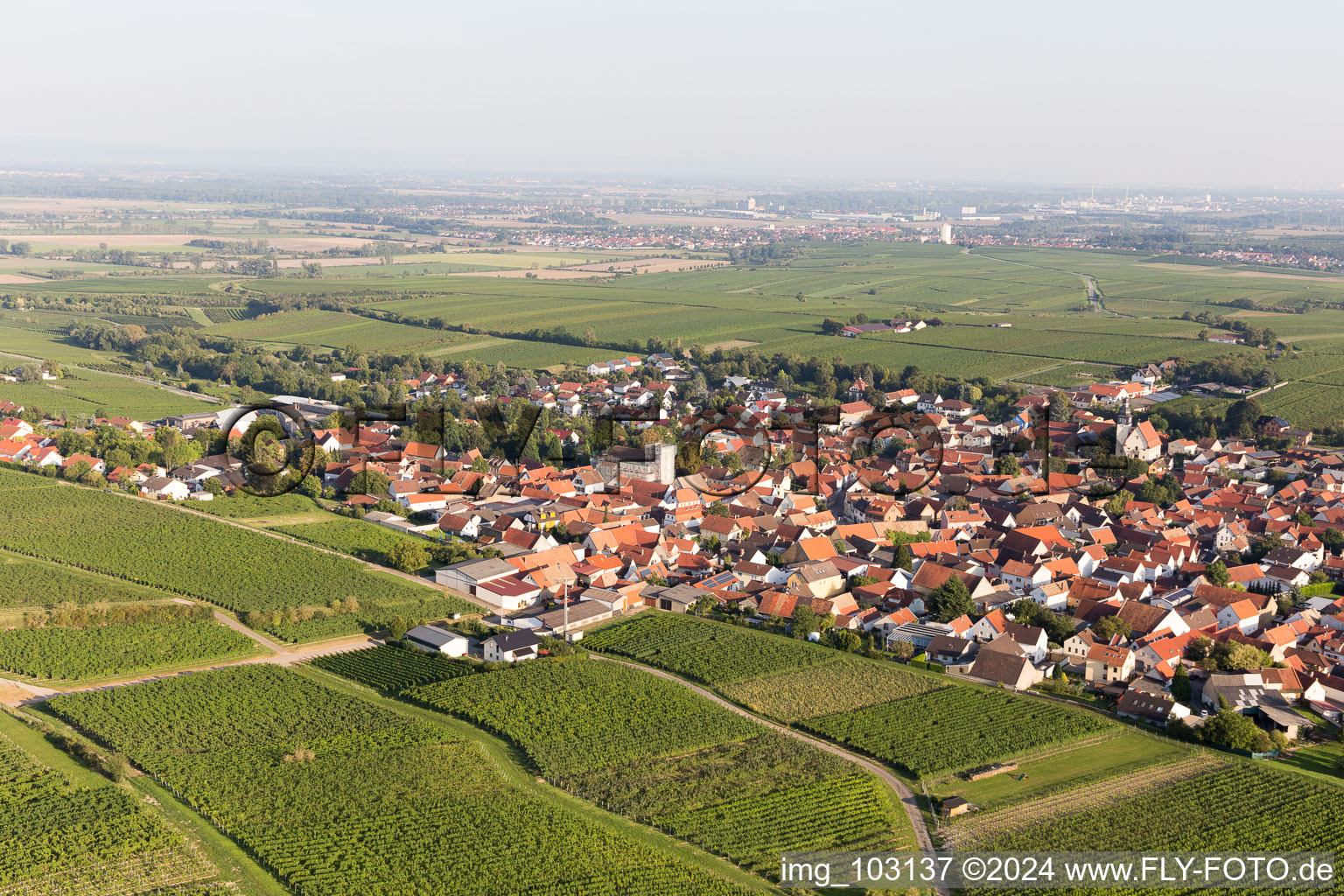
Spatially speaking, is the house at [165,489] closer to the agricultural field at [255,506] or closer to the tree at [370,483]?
the agricultural field at [255,506]

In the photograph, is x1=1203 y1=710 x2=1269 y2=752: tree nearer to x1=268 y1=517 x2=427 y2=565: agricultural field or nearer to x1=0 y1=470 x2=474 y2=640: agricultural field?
x1=0 y1=470 x2=474 y2=640: agricultural field

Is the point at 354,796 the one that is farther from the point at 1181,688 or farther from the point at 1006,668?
the point at 1181,688

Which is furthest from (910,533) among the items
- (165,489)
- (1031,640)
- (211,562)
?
(165,489)

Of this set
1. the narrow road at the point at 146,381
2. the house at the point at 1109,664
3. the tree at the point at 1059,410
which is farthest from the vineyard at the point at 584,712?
the narrow road at the point at 146,381

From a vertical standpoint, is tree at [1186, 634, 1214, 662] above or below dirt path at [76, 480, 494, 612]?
above

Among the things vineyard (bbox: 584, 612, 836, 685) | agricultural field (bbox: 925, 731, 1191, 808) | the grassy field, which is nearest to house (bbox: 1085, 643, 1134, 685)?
agricultural field (bbox: 925, 731, 1191, 808)

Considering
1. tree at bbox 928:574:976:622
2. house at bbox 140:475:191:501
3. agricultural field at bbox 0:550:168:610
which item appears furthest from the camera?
house at bbox 140:475:191:501

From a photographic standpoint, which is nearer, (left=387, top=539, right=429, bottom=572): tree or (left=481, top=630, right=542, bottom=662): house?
(left=481, top=630, right=542, bottom=662): house

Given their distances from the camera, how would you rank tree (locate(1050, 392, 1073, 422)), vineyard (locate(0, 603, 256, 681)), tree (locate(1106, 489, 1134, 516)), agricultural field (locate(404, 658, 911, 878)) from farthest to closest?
tree (locate(1050, 392, 1073, 422)) < tree (locate(1106, 489, 1134, 516)) < vineyard (locate(0, 603, 256, 681)) < agricultural field (locate(404, 658, 911, 878))

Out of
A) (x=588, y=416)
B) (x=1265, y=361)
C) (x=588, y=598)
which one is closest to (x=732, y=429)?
(x=588, y=416)

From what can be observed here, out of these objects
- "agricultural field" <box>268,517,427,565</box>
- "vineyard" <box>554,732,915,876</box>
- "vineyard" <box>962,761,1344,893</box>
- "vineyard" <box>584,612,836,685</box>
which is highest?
"vineyard" <box>962,761,1344,893</box>
